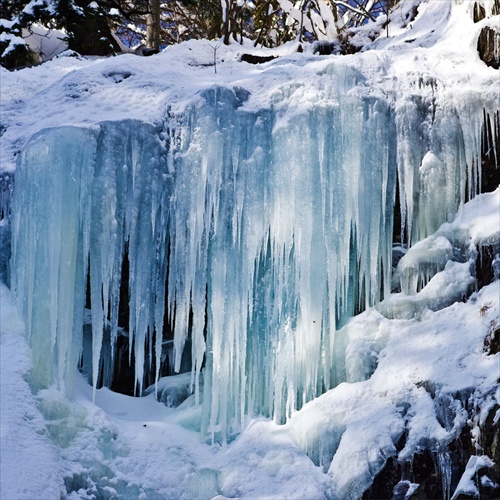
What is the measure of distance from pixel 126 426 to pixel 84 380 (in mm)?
763

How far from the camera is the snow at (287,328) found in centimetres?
532

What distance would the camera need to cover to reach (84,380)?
21.4 ft

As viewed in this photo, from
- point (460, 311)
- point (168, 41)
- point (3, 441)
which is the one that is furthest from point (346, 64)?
point (168, 41)

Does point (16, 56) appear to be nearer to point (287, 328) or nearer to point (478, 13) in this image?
point (287, 328)

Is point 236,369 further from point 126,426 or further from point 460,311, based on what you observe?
point 460,311

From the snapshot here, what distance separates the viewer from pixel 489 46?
21.3ft

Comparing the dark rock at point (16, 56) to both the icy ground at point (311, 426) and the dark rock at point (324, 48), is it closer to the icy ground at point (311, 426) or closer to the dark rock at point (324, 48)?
the dark rock at point (324, 48)

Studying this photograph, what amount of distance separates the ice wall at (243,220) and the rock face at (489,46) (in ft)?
1.71

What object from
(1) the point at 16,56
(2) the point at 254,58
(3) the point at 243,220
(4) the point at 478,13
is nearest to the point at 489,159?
(4) the point at 478,13

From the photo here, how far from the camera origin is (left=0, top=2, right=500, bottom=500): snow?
17.4ft

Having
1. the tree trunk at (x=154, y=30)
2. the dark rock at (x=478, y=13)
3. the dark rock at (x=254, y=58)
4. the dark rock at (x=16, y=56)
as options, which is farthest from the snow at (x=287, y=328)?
the tree trunk at (x=154, y=30)

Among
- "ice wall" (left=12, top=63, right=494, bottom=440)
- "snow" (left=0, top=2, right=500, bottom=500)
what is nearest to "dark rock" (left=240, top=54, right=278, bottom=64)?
"snow" (left=0, top=2, right=500, bottom=500)

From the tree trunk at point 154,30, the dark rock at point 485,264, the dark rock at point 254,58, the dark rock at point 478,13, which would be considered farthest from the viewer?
the tree trunk at point 154,30

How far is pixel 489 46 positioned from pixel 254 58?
2116mm
